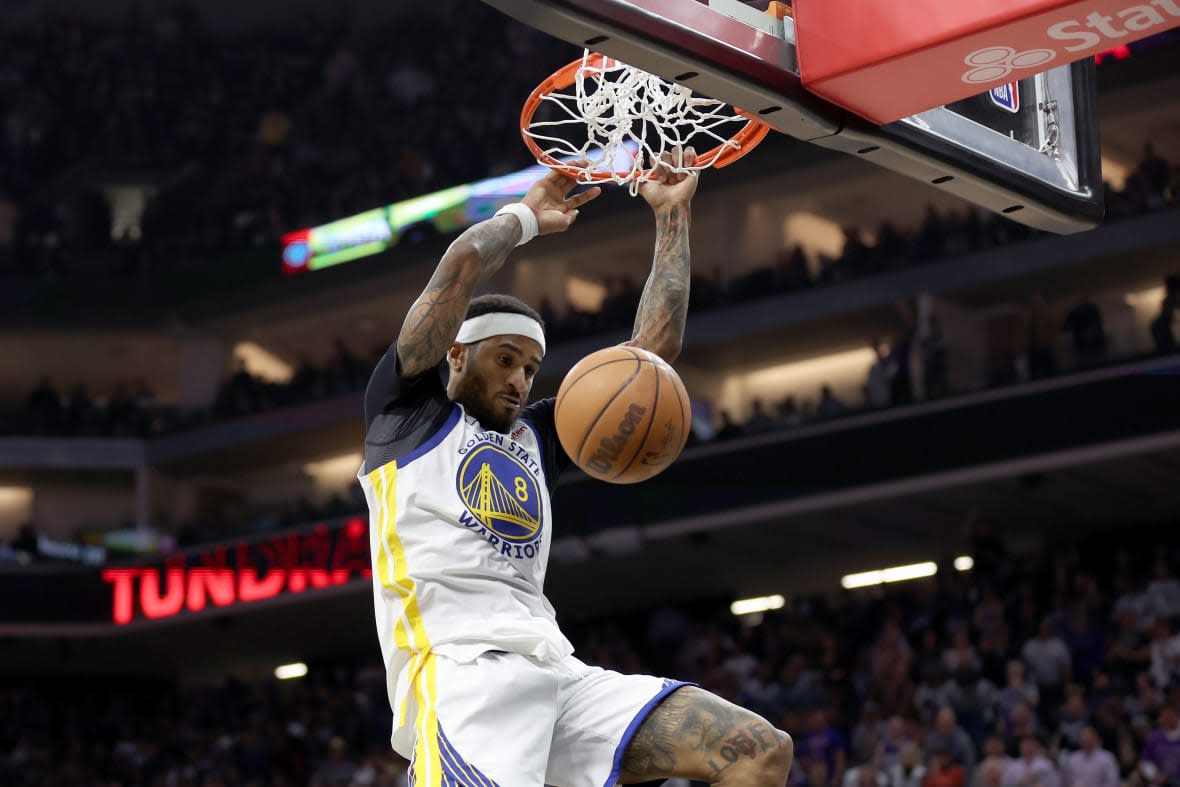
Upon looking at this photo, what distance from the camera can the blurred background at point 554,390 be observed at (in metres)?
15.6

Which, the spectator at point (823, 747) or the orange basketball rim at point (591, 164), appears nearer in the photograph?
the orange basketball rim at point (591, 164)

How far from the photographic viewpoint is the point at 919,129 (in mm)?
4914

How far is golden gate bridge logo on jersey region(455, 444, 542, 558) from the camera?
4.82 meters

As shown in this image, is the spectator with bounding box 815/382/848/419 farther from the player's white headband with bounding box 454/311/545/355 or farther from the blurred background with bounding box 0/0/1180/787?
the player's white headband with bounding box 454/311/545/355

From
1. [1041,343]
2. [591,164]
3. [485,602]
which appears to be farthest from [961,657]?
[485,602]

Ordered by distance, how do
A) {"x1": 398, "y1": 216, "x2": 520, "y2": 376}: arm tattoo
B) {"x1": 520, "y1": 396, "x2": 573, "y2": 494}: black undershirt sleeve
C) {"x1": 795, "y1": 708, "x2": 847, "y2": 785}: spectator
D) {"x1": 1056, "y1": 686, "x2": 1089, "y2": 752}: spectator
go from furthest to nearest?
1. {"x1": 795, "y1": 708, "x2": 847, "y2": 785}: spectator
2. {"x1": 1056, "y1": 686, "x2": 1089, "y2": 752}: spectator
3. {"x1": 520, "y1": 396, "x2": 573, "y2": 494}: black undershirt sleeve
4. {"x1": 398, "y1": 216, "x2": 520, "y2": 376}: arm tattoo

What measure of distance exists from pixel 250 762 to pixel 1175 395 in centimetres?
1078

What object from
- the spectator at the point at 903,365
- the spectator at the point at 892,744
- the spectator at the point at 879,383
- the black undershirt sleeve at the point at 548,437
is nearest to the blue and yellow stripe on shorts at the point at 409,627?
the black undershirt sleeve at the point at 548,437

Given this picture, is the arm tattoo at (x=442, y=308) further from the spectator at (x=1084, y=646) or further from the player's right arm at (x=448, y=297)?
the spectator at (x=1084, y=646)

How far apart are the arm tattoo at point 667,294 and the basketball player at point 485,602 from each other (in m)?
0.57

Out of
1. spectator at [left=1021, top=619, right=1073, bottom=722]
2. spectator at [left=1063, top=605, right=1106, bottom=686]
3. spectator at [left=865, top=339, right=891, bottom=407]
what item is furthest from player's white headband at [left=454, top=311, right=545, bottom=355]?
spectator at [left=865, top=339, right=891, bottom=407]

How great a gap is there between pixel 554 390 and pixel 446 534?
18.0 meters

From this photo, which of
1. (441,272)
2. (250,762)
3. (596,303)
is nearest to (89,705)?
(250,762)

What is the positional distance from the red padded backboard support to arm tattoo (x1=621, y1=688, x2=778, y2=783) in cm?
170
